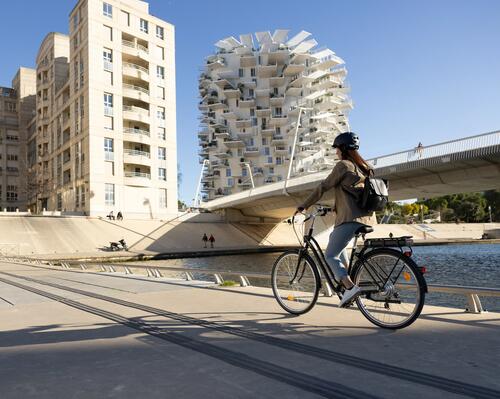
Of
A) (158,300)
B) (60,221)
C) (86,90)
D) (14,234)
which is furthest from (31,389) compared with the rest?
(86,90)

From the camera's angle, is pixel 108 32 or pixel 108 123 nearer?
pixel 108 123

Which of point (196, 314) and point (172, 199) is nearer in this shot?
point (196, 314)

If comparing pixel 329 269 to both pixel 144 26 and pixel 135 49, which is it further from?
pixel 144 26

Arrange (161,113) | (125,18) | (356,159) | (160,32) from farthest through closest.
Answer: (160,32) < (161,113) < (125,18) < (356,159)

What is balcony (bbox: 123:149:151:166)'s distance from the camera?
60.0m

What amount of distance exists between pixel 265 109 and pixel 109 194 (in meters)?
46.1

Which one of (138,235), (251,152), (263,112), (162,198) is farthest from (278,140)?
(138,235)

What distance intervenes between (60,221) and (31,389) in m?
48.9

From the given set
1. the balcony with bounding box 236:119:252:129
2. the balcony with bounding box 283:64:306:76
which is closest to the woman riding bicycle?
the balcony with bounding box 236:119:252:129

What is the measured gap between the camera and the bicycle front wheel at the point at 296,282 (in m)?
5.81

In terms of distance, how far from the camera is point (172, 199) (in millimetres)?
64812

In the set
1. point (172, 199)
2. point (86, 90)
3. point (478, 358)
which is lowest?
point (478, 358)

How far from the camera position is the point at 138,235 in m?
49.3

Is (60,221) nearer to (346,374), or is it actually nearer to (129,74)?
(129,74)
